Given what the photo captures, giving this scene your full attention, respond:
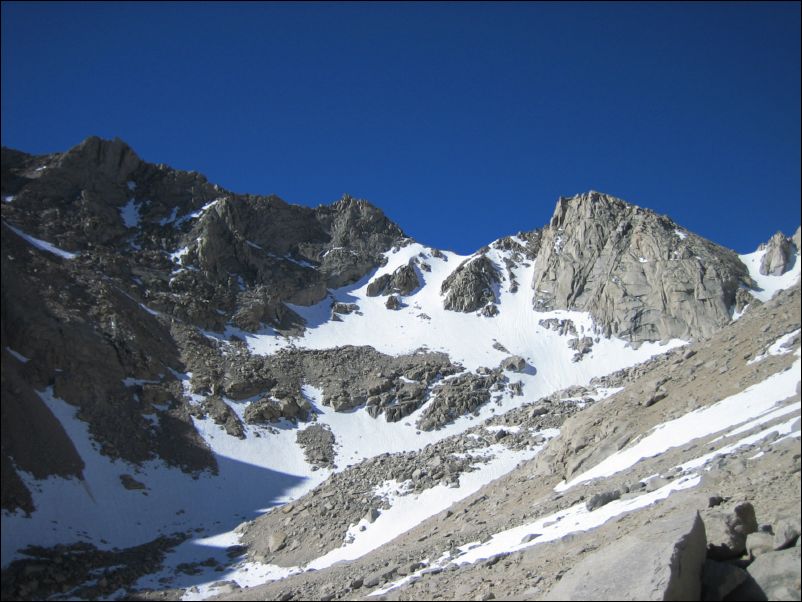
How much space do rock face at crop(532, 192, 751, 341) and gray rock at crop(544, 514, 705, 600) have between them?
70.0 metres

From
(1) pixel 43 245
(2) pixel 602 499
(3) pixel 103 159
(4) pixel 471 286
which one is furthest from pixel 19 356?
(4) pixel 471 286

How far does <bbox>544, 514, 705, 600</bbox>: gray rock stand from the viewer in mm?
9727

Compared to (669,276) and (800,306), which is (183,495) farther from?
(669,276)

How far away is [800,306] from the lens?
26.1 metres

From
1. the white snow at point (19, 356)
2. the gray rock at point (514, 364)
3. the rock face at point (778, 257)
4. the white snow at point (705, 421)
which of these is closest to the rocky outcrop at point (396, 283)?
the gray rock at point (514, 364)

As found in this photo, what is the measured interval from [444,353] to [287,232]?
126 ft

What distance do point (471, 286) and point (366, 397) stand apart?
34.7m

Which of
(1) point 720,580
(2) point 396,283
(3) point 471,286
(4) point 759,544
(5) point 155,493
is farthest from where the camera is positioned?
(2) point 396,283

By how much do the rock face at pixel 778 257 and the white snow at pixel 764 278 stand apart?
65cm

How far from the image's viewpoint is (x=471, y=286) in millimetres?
92125

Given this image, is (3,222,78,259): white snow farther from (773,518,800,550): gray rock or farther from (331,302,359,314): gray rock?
(773,518,800,550): gray rock

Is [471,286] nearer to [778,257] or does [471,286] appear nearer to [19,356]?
[778,257]

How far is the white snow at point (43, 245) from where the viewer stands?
64188mm

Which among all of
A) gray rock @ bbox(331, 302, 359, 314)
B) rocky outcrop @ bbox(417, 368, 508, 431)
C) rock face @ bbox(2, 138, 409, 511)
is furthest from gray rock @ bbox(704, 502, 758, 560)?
gray rock @ bbox(331, 302, 359, 314)
